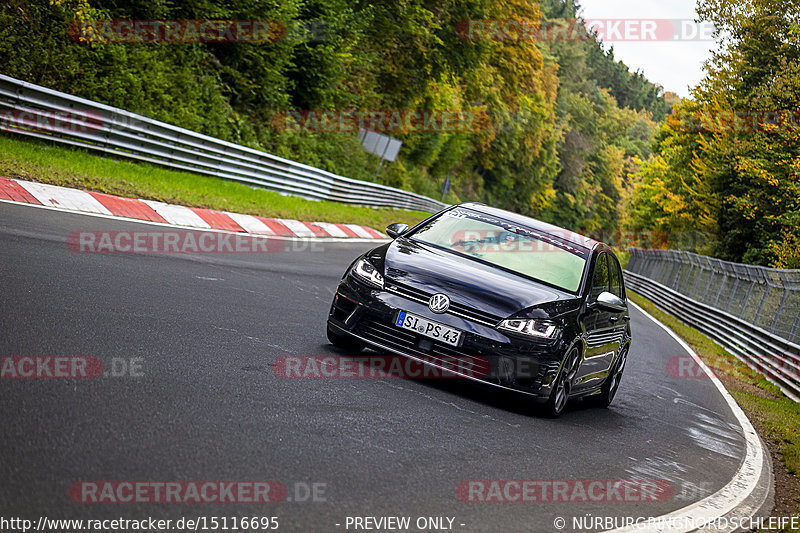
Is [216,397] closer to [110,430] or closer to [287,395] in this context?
[287,395]

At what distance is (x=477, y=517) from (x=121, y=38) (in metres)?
19.6

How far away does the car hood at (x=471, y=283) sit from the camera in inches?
300

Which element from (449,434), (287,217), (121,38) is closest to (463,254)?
(449,434)


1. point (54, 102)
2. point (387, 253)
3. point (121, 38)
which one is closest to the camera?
point (387, 253)

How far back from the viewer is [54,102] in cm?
1681

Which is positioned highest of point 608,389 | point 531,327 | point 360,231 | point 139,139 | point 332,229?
point 531,327

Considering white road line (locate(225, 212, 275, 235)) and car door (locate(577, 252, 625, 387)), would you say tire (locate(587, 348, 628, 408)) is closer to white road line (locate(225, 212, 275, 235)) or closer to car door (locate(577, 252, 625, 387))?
car door (locate(577, 252, 625, 387))

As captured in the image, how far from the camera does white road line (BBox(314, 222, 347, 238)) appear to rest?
22.1 metres

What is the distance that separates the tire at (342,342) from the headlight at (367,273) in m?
0.54

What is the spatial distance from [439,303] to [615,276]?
3197mm

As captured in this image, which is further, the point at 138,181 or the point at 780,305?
the point at 780,305

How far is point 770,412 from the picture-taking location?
41.9 feet

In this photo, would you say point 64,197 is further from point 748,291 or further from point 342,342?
point 748,291

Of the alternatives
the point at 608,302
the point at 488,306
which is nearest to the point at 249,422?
the point at 488,306
